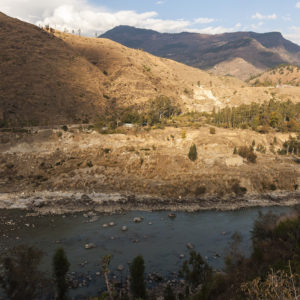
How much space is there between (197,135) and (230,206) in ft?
89.8

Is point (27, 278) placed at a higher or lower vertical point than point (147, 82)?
lower

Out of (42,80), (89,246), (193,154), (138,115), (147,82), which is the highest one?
(147,82)

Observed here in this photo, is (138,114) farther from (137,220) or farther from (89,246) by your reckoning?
(89,246)

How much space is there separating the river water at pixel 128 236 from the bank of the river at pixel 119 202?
165 centimetres

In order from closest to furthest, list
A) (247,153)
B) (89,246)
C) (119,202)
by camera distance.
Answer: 1. (89,246)
2. (119,202)
3. (247,153)

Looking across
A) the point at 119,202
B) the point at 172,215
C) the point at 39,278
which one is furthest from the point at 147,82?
the point at 39,278

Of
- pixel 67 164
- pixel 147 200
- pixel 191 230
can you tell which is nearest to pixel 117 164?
pixel 67 164

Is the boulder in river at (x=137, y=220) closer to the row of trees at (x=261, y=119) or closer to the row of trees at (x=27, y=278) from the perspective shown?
the row of trees at (x=27, y=278)

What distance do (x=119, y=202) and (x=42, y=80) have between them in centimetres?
6137

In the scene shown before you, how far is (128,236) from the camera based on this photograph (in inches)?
1267

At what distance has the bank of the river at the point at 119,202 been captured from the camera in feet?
130

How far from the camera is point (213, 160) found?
57156 mm

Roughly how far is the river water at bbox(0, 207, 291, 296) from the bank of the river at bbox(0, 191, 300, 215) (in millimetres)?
1653

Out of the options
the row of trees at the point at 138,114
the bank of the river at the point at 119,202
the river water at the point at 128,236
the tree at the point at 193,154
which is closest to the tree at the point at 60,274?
the river water at the point at 128,236
